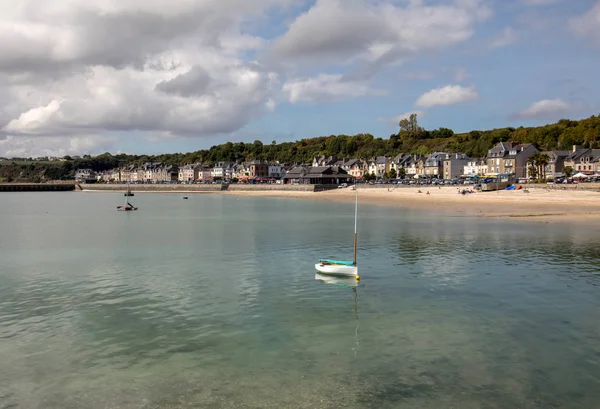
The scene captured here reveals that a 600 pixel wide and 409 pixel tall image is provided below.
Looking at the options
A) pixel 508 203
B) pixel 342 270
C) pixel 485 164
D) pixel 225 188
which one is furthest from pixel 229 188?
pixel 342 270

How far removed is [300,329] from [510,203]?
7087cm

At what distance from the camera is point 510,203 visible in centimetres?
7962

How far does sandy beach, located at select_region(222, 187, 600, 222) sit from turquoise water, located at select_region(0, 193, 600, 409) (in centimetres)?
2743

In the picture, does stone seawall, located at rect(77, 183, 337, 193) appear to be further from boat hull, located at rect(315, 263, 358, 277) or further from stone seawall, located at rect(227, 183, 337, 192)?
boat hull, located at rect(315, 263, 358, 277)

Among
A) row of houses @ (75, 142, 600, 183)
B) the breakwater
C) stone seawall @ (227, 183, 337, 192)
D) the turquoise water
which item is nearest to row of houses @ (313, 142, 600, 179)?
row of houses @ (75, 142, 600, 183)

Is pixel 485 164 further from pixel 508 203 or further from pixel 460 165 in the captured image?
pixel 508 203

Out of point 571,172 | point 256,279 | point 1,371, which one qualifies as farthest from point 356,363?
point 571,172

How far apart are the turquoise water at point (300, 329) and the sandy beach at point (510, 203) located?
1080 inches

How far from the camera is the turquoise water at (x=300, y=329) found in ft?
41.4

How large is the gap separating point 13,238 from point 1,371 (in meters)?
37.3

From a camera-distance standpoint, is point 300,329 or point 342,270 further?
point 342,270

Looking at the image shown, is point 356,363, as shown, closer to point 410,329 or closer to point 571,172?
→ point 410,329

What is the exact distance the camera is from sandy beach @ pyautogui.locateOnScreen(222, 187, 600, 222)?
61.0m

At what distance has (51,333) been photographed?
1741 centimetres
